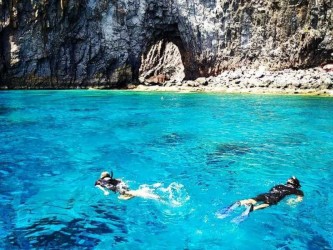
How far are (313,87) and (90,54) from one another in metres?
27.6

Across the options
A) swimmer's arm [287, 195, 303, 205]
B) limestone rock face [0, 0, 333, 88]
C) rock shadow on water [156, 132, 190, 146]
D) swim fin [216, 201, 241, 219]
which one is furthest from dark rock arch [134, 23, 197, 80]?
swim fin [216, 201, 241, 219]

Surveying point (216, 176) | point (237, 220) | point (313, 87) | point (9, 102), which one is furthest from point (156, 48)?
point (237, 220)

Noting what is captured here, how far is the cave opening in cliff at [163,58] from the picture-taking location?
49.8 meters

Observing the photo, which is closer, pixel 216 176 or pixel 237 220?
pixel 237 220

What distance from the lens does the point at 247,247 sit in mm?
7223

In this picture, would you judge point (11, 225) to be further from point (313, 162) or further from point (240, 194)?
point (313, 162)

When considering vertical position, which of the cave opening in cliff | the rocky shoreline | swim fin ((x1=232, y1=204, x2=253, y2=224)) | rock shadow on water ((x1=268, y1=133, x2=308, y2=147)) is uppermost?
the cave opening in cliff

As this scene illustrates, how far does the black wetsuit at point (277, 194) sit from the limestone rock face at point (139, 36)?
3950 cm

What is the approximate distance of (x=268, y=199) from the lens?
886 cm

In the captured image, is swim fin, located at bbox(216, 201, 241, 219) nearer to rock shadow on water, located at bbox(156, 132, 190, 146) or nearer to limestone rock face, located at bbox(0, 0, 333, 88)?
rock shadow on water, located at bbox(156, 132, 190, 146)

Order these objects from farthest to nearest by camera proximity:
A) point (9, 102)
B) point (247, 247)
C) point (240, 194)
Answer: point (9, 102) < point (240, 194) < point (247, 247)

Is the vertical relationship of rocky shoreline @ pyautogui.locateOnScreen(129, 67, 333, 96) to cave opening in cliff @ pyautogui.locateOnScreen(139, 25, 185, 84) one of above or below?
below

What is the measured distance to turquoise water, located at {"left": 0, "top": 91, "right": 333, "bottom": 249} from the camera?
7.63 metres

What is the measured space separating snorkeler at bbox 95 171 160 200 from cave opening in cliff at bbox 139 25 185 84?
133 ft
